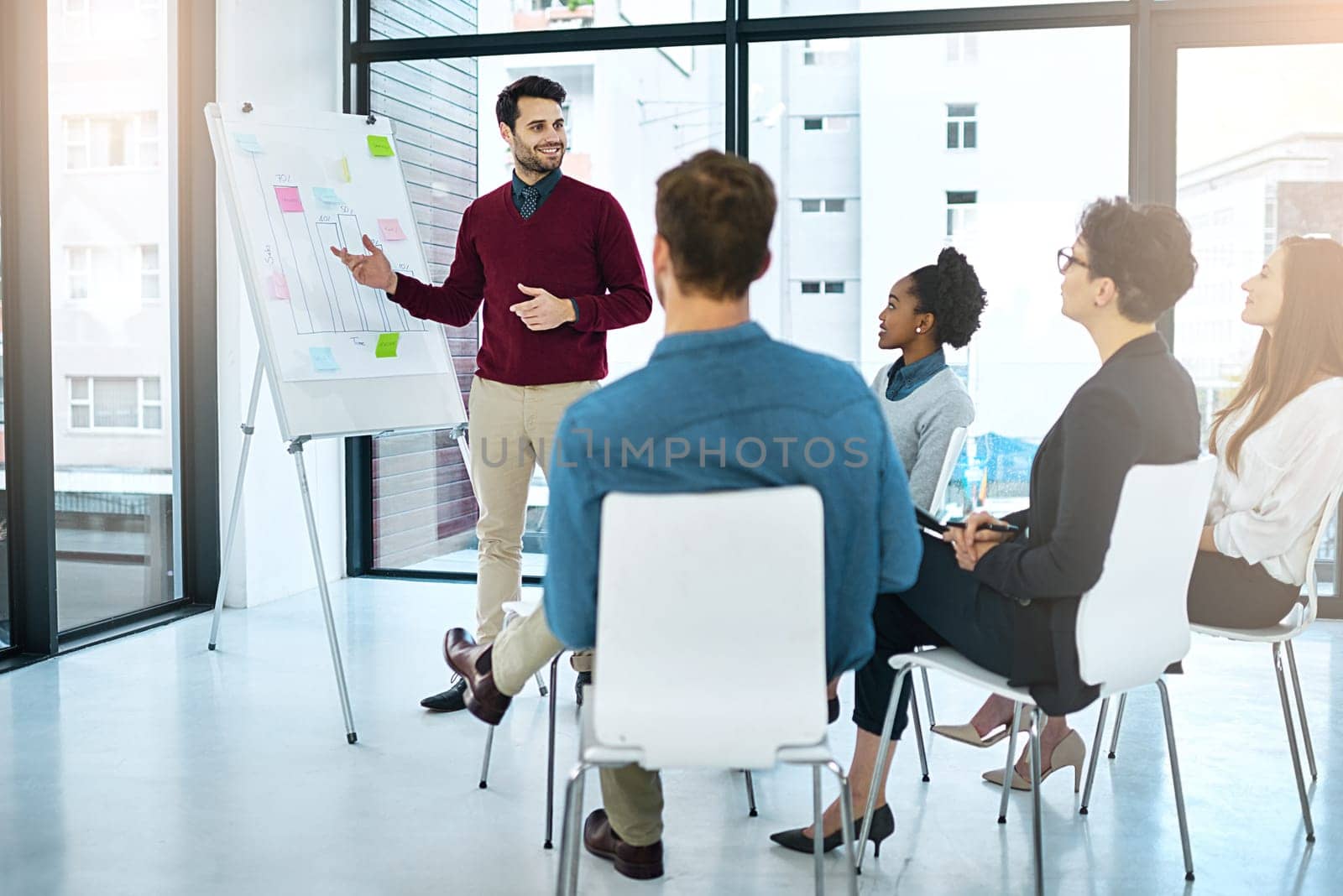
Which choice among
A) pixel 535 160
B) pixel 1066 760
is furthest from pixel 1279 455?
pixel 535 160

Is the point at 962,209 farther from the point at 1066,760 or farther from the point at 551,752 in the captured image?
the point at 551,752

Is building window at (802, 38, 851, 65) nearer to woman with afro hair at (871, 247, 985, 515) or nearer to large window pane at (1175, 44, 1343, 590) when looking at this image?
large window pane at (1175, 44, 1343, 590)

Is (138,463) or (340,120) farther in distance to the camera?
(138,463)

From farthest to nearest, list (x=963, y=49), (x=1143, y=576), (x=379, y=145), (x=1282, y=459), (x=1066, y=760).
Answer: (x=963, y=49)
(x=379, y=145)
(x=1066, y=760)
(x=1282, y=459)
(x=1143, y=576)

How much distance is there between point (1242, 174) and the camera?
4.43 metres

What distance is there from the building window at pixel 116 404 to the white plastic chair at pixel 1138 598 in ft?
9.81

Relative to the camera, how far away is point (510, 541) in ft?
10.8

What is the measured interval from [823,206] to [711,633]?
3397 millimetres

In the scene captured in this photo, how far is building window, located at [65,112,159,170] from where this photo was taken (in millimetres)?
3939

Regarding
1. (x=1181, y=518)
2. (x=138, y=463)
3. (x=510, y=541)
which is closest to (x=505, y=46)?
(x=138, y=463)

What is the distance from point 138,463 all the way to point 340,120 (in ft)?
4.71

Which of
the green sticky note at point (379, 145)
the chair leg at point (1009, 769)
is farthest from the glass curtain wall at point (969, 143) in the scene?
the chair leg at point (1009, 769)

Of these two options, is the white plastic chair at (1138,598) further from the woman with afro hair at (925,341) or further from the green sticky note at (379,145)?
the green sticky note at (379,145)

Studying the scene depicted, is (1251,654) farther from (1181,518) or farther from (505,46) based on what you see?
(505,46)
